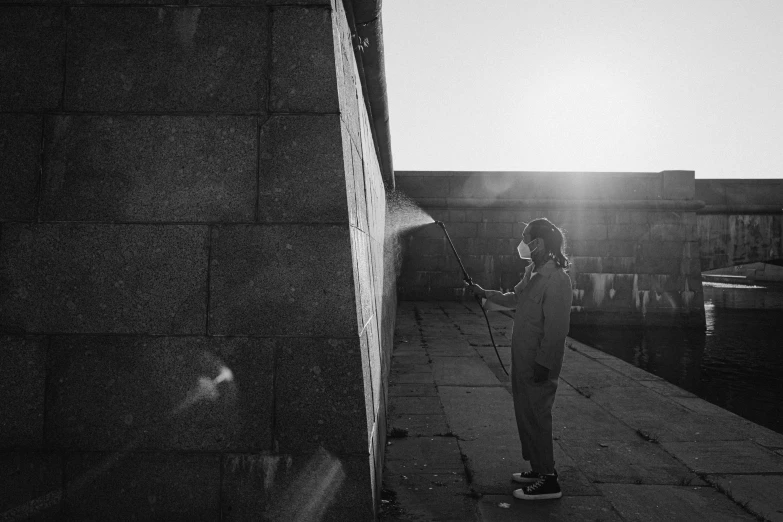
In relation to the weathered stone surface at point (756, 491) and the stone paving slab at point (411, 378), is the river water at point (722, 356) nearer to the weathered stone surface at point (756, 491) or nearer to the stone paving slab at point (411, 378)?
the weathered stone surface at point (756, 491)

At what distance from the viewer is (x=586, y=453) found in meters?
3.87

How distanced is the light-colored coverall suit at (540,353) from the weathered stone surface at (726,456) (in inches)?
52.8

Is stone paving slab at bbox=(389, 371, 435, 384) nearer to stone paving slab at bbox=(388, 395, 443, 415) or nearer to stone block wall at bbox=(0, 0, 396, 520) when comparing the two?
stone paving slab at bbox=(388, 395, 443, 415)

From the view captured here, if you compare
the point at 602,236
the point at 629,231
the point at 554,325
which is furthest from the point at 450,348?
the point at 629,231

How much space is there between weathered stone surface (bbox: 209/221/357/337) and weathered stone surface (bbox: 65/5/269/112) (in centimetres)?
66

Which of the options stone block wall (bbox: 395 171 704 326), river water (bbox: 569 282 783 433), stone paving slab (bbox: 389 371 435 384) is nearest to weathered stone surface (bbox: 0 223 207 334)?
stone paving slab (bbox: 389 371 435 384)

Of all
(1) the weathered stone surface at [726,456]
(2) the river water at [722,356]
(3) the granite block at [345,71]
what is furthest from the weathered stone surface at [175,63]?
(2) the river water at [722,356]

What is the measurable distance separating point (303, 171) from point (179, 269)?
77 centimetres

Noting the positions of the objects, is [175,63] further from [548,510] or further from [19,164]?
[548,510]

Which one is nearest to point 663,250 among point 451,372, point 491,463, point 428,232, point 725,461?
point 428,232

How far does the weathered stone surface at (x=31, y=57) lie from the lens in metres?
2.55

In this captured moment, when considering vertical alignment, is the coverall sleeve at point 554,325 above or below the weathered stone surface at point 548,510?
above

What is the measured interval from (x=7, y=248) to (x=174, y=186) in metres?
0.86

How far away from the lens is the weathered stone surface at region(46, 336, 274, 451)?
8.02 feet
